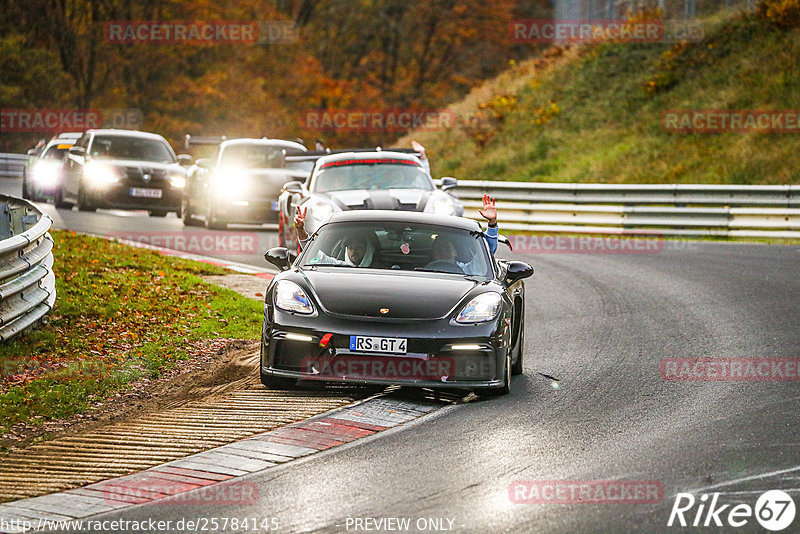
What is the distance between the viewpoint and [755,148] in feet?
104

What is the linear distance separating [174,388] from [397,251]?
2168 mm

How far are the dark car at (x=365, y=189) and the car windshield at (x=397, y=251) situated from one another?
6.09m

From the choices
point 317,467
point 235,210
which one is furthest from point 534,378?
point 235,210

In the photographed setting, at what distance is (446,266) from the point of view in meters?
10.3

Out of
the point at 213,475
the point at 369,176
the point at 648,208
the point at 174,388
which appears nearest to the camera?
the point at 213,475

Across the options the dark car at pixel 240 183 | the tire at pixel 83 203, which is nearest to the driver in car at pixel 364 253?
the dark car at pixel 240 183

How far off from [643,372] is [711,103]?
A: 26.4 metres

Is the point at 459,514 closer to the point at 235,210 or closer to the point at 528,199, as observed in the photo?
the point at 235,210

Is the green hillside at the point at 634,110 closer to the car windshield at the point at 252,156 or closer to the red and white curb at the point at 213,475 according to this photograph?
the car windshield at the point at 252,156

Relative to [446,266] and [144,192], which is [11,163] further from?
[446,266]

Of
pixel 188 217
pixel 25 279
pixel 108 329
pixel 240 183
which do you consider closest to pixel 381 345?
pixel 25 279

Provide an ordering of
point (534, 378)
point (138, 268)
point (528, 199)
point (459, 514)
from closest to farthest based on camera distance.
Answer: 1. point (459, 514)
2. point (534, 378)
3. point (138, 268)
4. point (528, 199)

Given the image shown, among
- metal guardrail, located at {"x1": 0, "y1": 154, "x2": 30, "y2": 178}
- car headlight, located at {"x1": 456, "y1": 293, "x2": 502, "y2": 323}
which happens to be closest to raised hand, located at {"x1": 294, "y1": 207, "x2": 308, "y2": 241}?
car headlight, located at {"x1": 456, "y1": 293, "x2": 502, "y2": 323}

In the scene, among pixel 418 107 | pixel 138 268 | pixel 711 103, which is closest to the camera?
pixel 138 268
